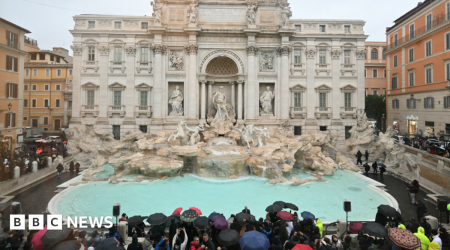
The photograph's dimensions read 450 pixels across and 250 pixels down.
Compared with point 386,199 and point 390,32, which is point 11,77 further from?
point 390,32

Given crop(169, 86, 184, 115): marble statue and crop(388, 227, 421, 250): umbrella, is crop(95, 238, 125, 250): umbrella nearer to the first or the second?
crop(388, 227, 421, 250): umbrella

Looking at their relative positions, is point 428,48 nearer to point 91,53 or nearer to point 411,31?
point 411,31

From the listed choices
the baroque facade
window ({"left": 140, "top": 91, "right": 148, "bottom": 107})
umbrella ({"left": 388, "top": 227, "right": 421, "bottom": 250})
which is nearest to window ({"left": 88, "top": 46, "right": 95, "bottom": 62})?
the baroque facade

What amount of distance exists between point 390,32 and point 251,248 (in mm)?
37140

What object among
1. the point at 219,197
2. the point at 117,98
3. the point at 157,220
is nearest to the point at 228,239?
the point at 157,220

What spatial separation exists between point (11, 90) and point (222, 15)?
18744 mm

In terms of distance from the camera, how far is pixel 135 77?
2569cm

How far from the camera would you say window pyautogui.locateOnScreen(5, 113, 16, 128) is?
14.6 m

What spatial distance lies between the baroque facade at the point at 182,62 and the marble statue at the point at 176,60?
100mm

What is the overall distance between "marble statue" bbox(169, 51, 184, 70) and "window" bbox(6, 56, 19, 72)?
41.2 feet

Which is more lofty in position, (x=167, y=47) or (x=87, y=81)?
(x=167, y=47)

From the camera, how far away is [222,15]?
25.7 meters

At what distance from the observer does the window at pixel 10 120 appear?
1464 centimetres

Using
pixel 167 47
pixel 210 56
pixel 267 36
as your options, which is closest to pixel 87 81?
pixel 167 47
